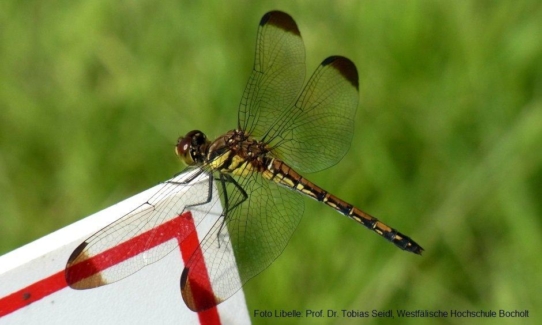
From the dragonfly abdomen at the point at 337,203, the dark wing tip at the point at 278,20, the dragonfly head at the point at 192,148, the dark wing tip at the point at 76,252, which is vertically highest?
the dark wing tip at the point at 278,20

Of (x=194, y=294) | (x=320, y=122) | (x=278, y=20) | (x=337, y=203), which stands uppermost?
(x=278, y=20)

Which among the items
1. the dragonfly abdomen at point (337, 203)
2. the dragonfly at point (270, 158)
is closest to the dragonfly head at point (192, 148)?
the dragonfly at point (270, 158)

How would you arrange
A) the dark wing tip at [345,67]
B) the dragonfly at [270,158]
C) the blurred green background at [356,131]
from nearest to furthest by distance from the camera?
the dragonfly at [270,158] → the dark wing tip at [345,67] → the blurred green background at [356,131]

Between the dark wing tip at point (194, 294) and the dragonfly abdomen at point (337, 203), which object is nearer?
the dark wing tip at point (194, 294)

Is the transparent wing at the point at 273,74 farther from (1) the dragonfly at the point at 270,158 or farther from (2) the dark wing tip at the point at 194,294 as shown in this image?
(2) the dark wing tip at the point at 194,294

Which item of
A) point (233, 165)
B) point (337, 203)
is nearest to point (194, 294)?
point (233, 165)

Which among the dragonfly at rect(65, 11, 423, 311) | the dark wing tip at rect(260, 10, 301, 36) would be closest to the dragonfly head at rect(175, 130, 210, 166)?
the dragonfly at rect(65, 11, 423, 311)

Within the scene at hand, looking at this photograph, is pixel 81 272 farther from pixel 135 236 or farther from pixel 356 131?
pixel 356 131
